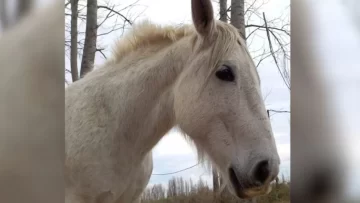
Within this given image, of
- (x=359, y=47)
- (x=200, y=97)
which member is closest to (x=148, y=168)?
(x=200, y=97)


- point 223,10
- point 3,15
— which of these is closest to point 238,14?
point 223,10

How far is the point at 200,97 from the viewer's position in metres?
0.87

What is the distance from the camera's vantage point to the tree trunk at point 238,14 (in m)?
1.07

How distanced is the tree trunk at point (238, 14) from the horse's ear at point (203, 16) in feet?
0.77

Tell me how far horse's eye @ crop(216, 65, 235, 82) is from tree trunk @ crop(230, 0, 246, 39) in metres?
0.26

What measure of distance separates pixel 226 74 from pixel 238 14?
0.97 feet

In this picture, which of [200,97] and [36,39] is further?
[200,97]

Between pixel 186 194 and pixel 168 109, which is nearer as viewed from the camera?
pixel 168 109

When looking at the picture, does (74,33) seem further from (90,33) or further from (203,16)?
(203,16)

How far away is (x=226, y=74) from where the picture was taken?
85cm

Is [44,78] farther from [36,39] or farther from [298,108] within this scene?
[298,108]

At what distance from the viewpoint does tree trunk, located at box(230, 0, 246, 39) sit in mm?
1074

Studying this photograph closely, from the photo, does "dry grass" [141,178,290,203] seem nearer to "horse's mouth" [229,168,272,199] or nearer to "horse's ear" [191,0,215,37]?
"horse's mouth" [229,168,272,199]

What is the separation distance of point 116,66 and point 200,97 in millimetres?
255
